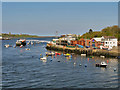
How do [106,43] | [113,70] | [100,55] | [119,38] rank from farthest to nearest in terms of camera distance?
[119,38], [106,43], [100,55], [113,70]

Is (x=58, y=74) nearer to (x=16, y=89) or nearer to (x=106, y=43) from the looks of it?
(x=16, y=89)

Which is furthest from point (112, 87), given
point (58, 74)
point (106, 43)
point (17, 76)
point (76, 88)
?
point (106, 43)

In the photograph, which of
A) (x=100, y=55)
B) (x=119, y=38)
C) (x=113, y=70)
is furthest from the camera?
(x=119, y=38)

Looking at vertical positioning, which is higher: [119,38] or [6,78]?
[119,38]

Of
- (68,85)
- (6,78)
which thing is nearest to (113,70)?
(68,85)

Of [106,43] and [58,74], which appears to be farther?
[106,43]

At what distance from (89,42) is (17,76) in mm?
72722

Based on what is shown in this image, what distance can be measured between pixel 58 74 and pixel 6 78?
12466 millimetres

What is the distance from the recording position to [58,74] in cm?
4922

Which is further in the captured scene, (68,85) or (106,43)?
(106,43)

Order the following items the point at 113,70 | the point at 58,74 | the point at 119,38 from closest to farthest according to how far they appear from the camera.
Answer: the point at 58,74 → the point at 113,70 → the point at 119,38

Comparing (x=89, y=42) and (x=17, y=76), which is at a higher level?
(x=89, y=42)

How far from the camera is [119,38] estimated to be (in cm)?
14500

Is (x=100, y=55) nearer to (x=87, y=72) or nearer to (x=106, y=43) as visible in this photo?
(x=106, y=43)
